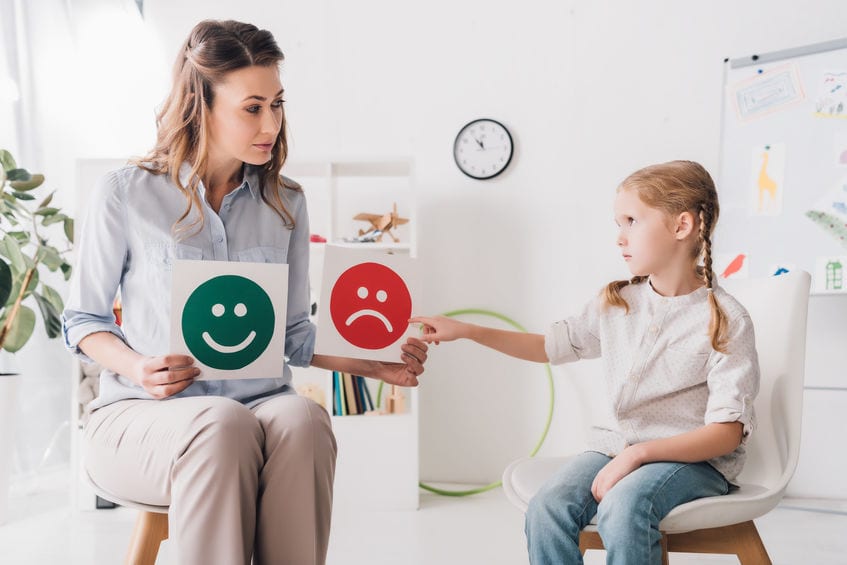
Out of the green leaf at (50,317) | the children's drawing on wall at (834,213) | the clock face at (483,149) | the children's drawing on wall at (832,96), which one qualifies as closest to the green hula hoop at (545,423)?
the clock face at (483,149)

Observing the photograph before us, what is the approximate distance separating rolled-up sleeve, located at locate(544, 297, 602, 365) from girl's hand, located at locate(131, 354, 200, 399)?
2.47 ft

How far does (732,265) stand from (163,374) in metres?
2.13

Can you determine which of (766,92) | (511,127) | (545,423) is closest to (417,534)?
(545,423)

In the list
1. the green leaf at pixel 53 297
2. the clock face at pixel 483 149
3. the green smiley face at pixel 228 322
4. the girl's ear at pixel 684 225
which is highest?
the clock face at pixel 483 149

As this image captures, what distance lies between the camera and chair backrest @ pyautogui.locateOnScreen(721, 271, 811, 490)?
145 cm

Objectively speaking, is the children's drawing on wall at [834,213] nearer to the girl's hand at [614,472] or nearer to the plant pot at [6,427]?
the girl's hand at [614,472]

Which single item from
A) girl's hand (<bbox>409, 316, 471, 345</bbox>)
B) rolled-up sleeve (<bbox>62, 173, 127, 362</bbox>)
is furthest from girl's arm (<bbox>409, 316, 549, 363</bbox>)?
rolled-up sleeve (<bbox>62, 173, 127, 362</bbox>)

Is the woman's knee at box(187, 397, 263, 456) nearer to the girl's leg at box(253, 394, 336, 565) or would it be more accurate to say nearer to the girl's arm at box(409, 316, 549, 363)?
the girl's leg at box(253, 394, 336, 565)

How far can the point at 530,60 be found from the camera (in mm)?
3043

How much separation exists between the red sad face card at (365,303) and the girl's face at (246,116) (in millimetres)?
243

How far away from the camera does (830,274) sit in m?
2.53

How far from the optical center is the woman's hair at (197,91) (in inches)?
53.4

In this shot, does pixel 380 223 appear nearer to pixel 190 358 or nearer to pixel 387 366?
pixel 387 366

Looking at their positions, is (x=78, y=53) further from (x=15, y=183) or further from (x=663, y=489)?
(x=663, y=489)
